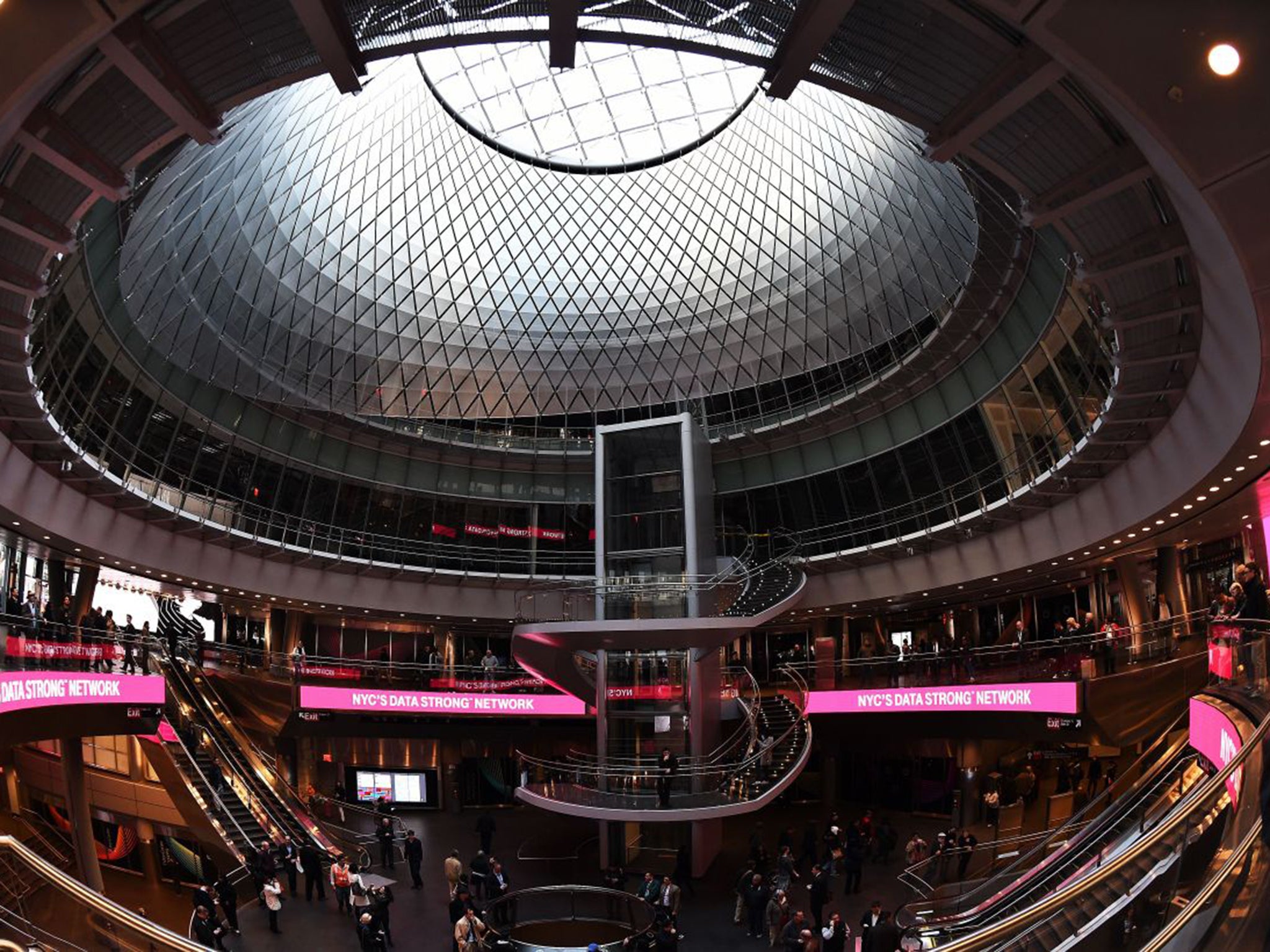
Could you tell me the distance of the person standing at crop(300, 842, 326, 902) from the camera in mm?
26969

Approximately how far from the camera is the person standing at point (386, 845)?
3247 centimetres

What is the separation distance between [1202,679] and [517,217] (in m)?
33.5

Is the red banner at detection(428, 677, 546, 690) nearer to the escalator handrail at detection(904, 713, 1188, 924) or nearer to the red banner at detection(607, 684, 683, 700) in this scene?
the red banner at detection(607, 684, 683, 700)

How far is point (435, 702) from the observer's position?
1560 inches

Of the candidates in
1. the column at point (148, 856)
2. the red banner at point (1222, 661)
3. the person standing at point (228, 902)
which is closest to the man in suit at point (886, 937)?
the red banner at point (1222, 661)

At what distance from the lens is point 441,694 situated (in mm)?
39875

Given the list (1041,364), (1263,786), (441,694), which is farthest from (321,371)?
(1263,786)

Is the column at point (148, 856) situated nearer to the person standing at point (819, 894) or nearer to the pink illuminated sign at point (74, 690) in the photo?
the pink illuminated sign at point (74, 690)

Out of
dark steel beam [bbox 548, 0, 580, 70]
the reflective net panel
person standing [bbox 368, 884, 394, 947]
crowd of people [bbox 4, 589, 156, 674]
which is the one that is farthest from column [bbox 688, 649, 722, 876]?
dark steel beam [bbox 548, 0, 580, 70]

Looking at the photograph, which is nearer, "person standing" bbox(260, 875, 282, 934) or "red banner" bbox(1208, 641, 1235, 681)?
"red banner" bbox(1208, 641, 1235, 681)

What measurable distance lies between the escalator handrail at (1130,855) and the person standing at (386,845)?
24857 mm

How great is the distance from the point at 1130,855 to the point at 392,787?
43753 millimetres

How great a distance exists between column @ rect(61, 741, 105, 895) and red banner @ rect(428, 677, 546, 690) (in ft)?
44.7

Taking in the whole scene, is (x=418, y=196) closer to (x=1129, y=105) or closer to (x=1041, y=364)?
(x=1041, y=364)
